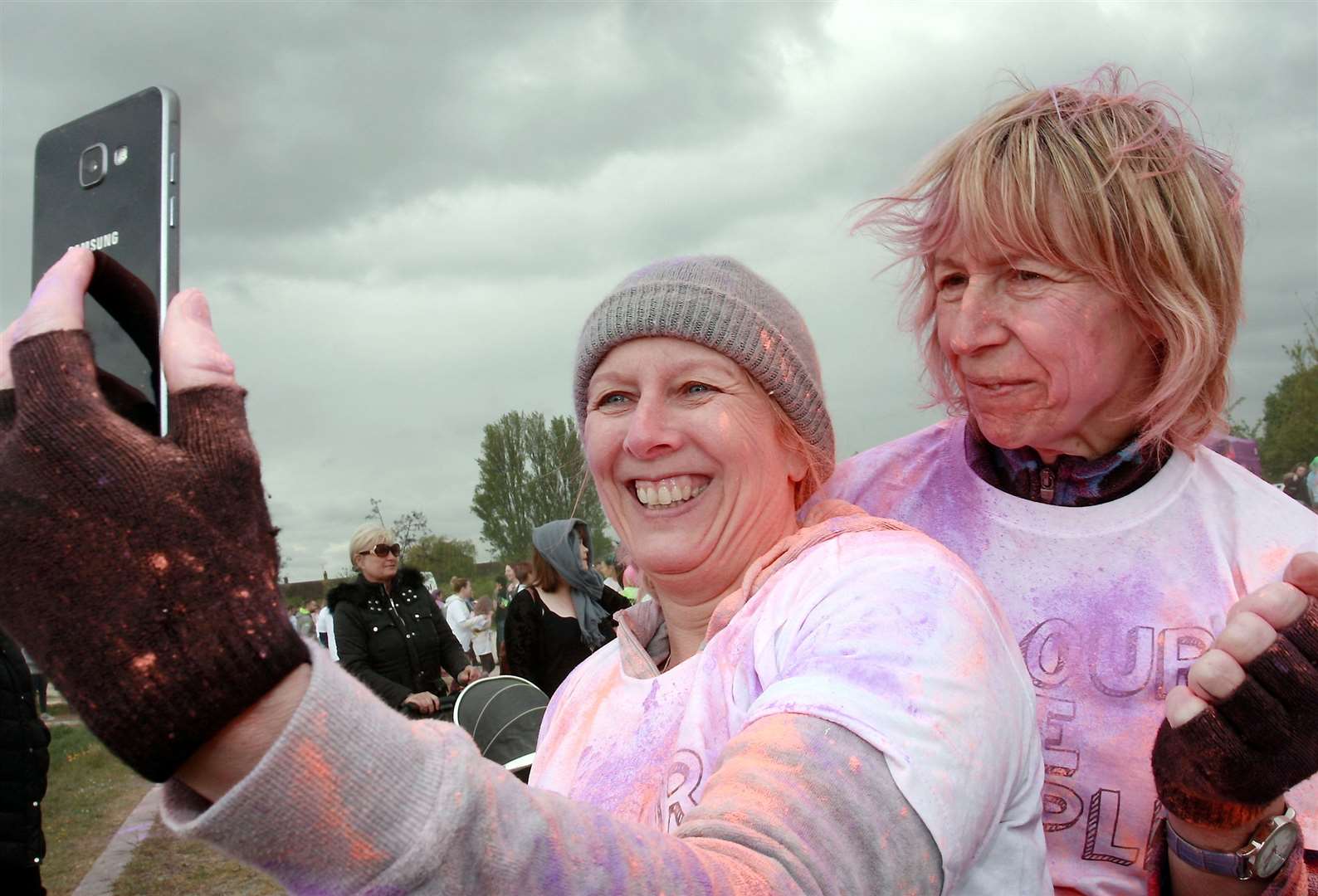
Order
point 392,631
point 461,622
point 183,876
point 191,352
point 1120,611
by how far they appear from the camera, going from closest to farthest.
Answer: point 191,352 → point 1120,611 → point 392,631 → point 183,876 → point 461,622

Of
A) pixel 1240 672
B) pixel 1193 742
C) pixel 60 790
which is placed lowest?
pixel 60 790

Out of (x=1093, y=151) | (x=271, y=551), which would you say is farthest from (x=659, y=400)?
(x=271, y=551)

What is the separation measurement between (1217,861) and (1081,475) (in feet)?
2.21

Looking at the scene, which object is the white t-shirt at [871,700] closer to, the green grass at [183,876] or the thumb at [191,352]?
the thumb at [191,352]

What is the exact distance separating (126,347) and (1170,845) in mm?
1689

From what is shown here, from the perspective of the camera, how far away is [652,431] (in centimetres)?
184

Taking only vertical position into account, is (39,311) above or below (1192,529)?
above

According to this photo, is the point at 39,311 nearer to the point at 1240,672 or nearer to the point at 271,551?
the point at 271,551

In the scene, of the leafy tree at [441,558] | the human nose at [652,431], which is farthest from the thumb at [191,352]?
the leafy tree at [441,558]

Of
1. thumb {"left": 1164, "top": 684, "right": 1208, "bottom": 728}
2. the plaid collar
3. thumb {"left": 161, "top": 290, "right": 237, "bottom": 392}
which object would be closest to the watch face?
thumb {"left": 1164, "top": 684, "right": 1208, "bottom": 728}

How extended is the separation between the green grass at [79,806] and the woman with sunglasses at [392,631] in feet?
4.87

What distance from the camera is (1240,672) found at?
4.86 feet

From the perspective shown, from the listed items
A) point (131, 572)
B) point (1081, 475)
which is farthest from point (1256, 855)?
point (131, 572)

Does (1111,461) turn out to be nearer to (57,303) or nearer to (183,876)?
(57,303)
